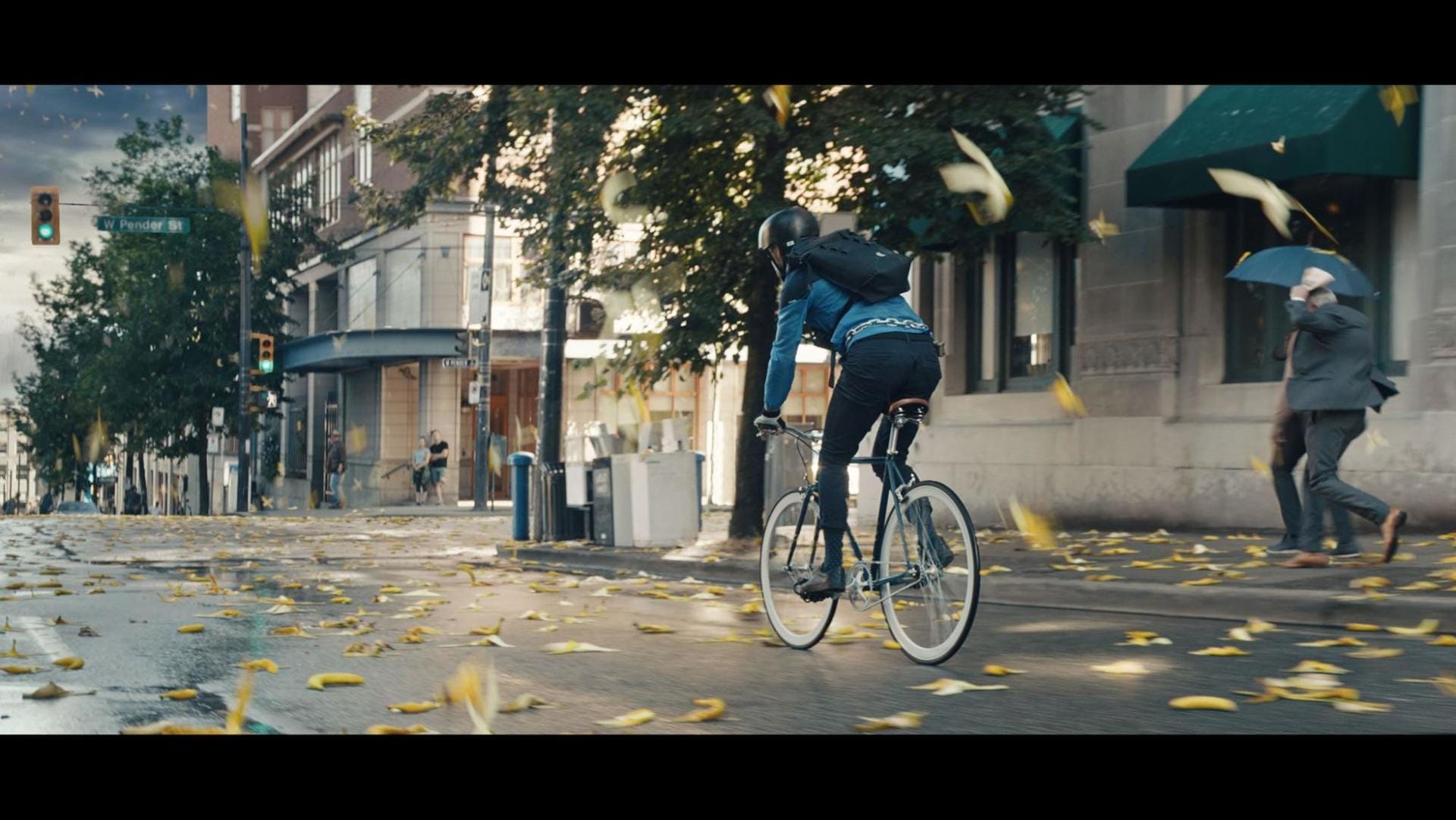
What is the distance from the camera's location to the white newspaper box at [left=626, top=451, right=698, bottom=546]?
15.2 metres

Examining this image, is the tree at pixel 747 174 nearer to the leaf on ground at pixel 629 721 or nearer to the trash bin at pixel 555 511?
the trash bin at pixel 555 511

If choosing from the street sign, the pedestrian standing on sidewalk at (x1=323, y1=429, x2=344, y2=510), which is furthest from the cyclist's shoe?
the pedestrian standing on sidewalk at (x1=323, y1=429, x2=344, y2=510)

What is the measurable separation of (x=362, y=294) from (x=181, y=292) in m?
4.90

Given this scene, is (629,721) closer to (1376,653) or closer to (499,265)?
(1376,653)

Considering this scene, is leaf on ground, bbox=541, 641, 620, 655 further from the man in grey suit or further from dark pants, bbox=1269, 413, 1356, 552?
dark pants, bbox=1269, 413, 1356, 552

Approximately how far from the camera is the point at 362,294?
44.2m

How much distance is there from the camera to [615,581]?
40.3 feet

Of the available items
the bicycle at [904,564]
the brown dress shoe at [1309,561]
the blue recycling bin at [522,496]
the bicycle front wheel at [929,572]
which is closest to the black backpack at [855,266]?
the bicycle at [904,564]

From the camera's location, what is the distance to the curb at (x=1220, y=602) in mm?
7938

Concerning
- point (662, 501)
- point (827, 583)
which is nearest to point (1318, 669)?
point (827, 583)

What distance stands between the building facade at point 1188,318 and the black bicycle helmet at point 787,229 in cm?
679

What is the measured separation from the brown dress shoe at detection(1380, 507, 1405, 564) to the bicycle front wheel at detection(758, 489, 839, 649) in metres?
3.88

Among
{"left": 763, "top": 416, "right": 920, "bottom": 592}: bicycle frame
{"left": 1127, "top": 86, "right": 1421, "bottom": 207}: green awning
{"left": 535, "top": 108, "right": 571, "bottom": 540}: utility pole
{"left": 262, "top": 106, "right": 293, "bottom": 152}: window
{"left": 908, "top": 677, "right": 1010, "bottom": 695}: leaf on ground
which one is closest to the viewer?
{"left": 908, "top": 677, "right": 1010, "bottom": 695}: leaf on ground
